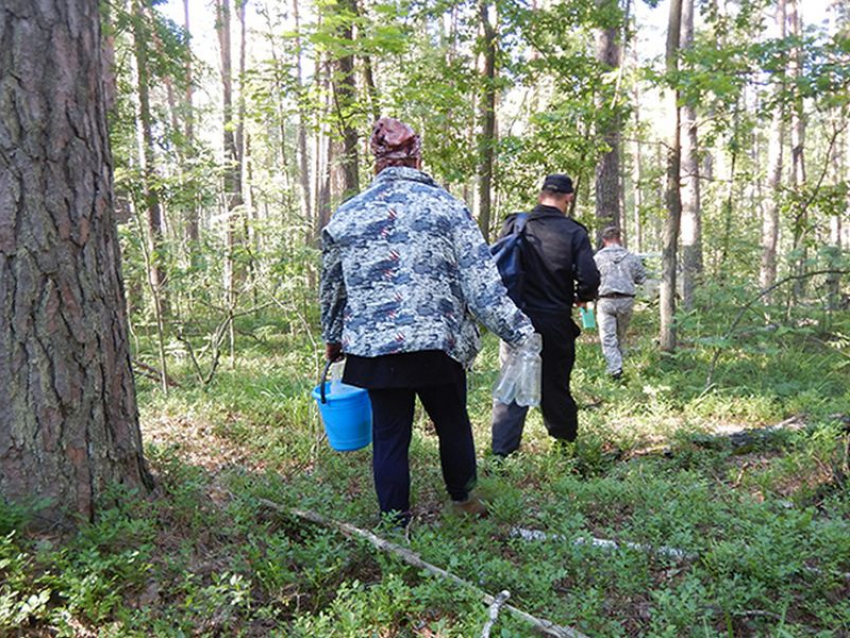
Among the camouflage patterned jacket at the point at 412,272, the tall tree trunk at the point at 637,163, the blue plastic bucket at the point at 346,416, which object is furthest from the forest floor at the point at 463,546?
the tall tree trunk at the point at 637,163

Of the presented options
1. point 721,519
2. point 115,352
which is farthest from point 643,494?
point 115,352

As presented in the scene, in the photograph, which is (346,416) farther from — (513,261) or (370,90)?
(370,90)

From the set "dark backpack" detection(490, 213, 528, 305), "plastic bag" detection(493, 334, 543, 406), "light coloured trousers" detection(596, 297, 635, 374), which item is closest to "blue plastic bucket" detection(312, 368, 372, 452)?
"plastic bag" detection(493, 334, 543, 406)

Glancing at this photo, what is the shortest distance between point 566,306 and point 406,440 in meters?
1.97

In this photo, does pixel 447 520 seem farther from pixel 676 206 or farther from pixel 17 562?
pixel 676 206

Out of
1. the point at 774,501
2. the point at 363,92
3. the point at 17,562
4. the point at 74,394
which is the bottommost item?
the point at 774,501

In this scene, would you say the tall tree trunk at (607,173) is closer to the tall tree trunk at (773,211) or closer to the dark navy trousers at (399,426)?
the tall tree trunk at (773,211)

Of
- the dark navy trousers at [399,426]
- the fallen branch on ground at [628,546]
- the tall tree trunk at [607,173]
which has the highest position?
the tall tree trunk at [607,173]

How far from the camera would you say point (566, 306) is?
14.3 feet

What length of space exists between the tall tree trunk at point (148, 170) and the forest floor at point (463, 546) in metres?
1.85

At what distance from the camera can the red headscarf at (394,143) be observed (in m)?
2.94

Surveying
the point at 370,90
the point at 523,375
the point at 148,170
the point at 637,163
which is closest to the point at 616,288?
the point at 370,90

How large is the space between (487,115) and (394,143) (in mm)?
6174

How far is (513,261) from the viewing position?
169 inches
